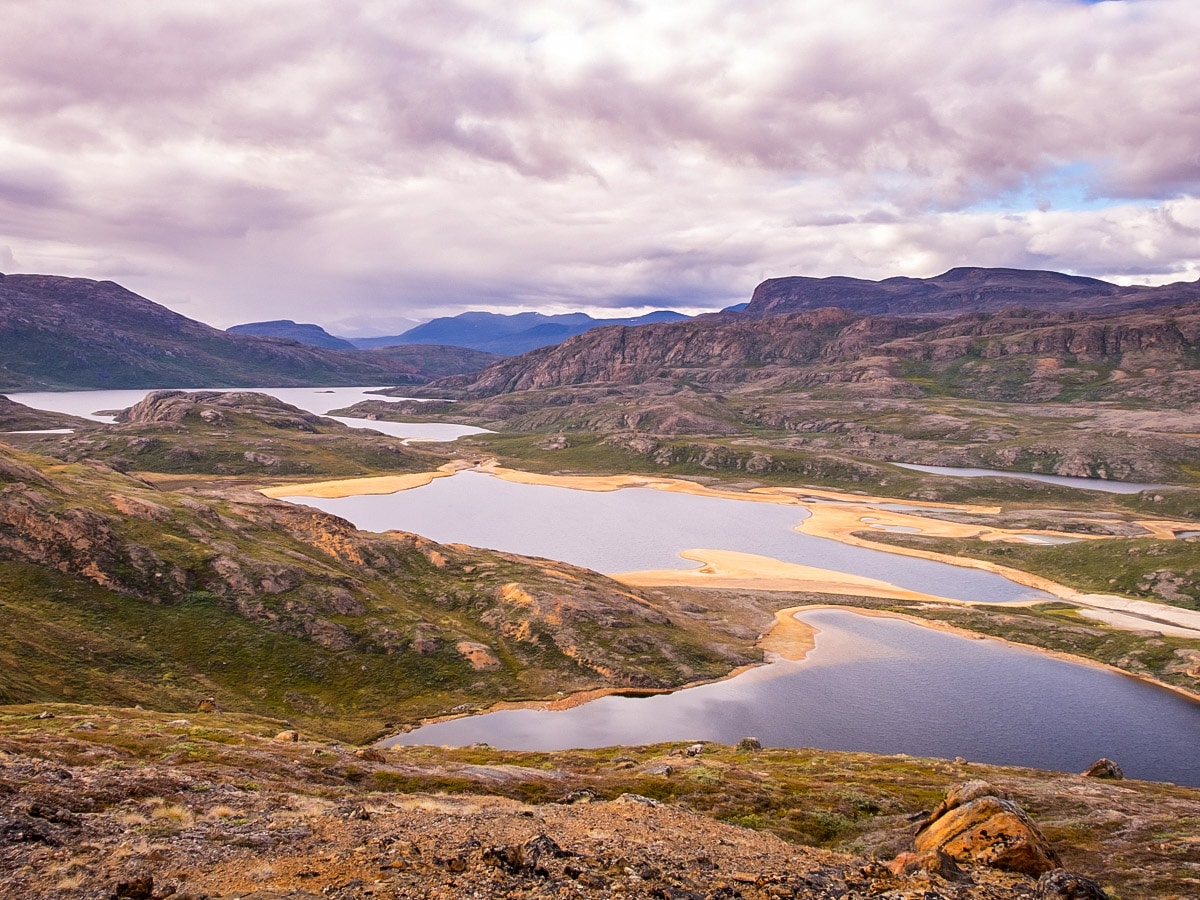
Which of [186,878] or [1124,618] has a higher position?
[186,878]

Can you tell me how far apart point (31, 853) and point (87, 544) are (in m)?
80.1

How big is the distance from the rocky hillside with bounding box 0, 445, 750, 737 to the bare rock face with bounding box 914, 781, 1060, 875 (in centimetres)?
5942

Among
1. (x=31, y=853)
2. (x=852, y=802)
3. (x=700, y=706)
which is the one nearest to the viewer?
(x=31, y=853)

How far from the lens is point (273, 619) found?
87.8 metres

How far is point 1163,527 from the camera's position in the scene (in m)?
197

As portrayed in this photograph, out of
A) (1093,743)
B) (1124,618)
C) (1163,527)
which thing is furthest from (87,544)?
(1163,527)

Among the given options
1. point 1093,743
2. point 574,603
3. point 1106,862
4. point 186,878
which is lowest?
point 1093,743

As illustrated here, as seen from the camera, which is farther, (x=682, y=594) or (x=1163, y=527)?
(x=1163, y=527)

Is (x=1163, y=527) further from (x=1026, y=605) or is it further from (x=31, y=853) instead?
(x=31, y=853)

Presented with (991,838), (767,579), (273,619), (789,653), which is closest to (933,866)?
(991,838)

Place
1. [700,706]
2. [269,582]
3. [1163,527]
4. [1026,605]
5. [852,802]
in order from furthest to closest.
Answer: [1163,527] < [1026,605] < [269,582] < [700,706] < [852,802]

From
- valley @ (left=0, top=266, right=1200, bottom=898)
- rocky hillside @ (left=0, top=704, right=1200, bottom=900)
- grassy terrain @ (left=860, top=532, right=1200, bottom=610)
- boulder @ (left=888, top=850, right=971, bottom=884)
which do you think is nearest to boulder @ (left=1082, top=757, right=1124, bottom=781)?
valley @ (left=0, top=266, right=1200, bottom=898)

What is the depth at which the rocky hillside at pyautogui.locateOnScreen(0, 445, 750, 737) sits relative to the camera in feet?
240

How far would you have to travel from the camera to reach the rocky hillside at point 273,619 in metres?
73.2
